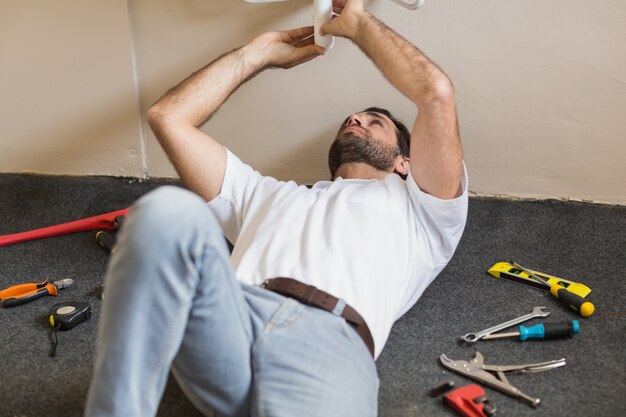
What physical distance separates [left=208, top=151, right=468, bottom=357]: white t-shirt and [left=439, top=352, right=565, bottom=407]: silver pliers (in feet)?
0.58

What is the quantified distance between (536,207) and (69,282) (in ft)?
4.65

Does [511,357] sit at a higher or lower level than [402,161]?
lower

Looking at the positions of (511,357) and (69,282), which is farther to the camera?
(69,282)

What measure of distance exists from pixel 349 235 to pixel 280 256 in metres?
0.16

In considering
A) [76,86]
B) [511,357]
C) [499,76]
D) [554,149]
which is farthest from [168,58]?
[511,357]

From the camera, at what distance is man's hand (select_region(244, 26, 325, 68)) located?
185 cm

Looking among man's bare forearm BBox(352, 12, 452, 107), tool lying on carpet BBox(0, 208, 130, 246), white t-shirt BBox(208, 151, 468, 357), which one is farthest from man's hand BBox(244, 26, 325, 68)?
tool lying on carpet BBox(0, 208, 130, 246)

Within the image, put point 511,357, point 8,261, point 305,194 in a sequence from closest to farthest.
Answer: point 511,357
point 305,194
point 8,261

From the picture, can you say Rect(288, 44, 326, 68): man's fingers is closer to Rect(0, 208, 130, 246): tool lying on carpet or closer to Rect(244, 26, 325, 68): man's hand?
Rect(244, 26, 325, 68): man's hand

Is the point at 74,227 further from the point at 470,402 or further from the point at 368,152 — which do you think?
the point at 470,402

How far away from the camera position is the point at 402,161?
1857mm

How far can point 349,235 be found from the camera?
148 centimetres

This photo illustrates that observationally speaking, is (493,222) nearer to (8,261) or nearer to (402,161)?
(402,161)

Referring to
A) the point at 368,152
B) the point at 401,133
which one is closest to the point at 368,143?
the point at 368,152
